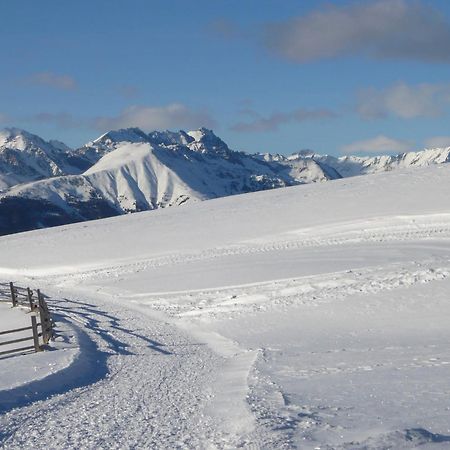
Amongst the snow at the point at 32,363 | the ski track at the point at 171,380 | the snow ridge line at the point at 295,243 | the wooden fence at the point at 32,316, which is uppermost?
the snow ridge line at the point at 295,243

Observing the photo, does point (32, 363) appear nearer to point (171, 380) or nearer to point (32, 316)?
point (32, 316)

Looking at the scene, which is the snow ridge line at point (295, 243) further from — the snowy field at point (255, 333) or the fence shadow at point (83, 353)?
the fence shadow at point (83, 353)

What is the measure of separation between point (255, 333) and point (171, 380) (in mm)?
9103

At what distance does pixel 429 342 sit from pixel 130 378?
30.5 ft

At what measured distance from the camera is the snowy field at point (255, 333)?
11.5m

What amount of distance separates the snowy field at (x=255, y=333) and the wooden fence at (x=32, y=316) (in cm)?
96

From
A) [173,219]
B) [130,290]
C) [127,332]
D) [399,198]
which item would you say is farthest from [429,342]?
A: [173,219]

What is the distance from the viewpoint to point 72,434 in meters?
11.4

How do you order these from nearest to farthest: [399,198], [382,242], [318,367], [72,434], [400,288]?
[72,434]
[318,367]
[400,288]
[382,242]
[399,198]

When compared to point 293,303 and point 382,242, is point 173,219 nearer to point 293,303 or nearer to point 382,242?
point 382,242

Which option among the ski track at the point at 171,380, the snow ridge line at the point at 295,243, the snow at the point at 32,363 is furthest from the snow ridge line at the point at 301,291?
the snow ridge line at the point at 295,243

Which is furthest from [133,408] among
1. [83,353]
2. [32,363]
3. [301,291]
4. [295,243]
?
[295,243]

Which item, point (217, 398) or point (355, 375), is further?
point (355, 375)

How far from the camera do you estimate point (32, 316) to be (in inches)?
774
